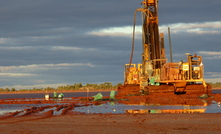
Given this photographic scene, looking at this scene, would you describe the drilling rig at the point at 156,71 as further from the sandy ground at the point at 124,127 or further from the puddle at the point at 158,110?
the sandy ground at the point at 124,127

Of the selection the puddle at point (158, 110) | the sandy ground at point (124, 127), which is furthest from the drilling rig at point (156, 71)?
the sandy ground at point (124, 127)

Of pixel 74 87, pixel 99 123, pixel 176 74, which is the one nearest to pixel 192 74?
pixel 176 74

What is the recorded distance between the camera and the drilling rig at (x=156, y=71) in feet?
189

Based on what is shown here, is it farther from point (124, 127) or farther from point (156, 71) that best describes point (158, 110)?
point (156, 71)

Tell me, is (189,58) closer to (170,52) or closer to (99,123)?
(170,52)

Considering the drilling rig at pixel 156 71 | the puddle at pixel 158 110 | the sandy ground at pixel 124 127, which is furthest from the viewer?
the drilling rig at pixel 156 71

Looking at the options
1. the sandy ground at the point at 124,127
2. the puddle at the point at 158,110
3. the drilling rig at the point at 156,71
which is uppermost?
the drilling rig at the point at 156,71

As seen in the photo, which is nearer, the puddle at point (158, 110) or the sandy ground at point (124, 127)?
the sandy ground at point (124, 127)

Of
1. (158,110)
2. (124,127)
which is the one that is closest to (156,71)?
(158,110)

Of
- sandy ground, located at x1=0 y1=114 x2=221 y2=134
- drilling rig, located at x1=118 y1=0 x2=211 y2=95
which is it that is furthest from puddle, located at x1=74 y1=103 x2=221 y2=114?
drilling rig, located at x1=118 y1=0 x2=211 y2=95

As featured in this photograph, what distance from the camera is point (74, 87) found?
552 ft

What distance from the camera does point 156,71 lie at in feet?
210

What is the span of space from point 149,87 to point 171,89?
318cm

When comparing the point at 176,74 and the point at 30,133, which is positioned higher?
the point at 176,74
